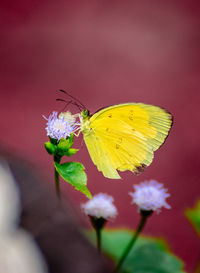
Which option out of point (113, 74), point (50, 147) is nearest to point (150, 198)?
point (50, 147)

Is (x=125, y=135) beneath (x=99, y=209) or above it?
above

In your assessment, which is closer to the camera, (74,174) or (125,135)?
(74,174)

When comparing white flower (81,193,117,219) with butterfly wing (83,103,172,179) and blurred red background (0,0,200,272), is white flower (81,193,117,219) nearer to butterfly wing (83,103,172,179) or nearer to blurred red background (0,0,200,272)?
butterfly wing (83,103,172,179)

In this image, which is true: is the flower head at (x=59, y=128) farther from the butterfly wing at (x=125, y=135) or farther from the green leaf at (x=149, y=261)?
the green leaf at (x=149, y=261)

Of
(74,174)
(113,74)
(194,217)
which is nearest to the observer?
(74,174)

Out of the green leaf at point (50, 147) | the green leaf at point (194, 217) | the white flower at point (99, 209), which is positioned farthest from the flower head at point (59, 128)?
the green leaf at point (194, 217)

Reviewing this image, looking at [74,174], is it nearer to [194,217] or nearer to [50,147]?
[50,147]
